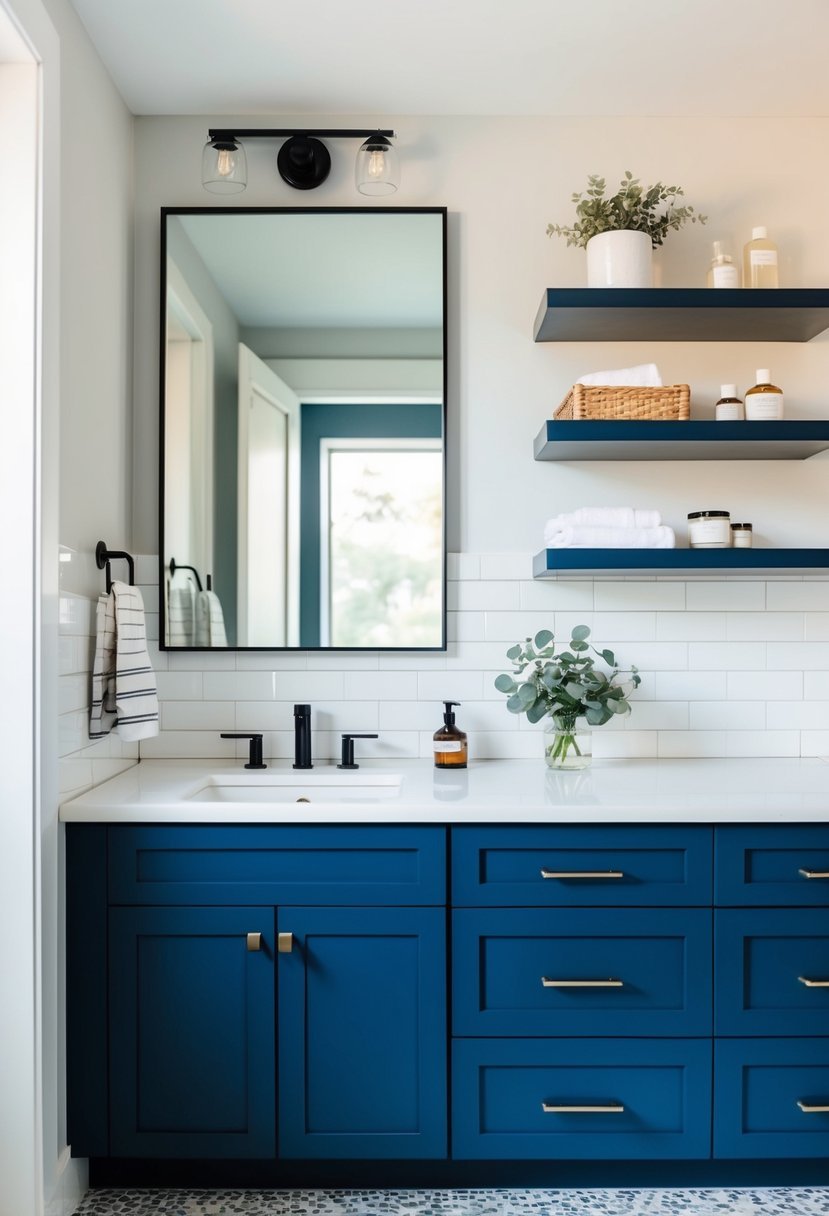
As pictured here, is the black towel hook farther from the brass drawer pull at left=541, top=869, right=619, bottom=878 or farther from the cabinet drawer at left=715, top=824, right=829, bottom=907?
the cabinet drawer at left=715, top=824, right=829, bottom=907

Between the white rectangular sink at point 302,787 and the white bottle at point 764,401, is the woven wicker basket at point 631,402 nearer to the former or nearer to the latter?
the white bottle at point 764,401

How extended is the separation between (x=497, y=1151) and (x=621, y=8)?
2.57 m

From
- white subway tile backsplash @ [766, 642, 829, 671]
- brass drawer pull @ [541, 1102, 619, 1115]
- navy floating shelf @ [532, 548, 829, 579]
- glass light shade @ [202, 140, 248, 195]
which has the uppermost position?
glass light shade @ [202, 140, 248, 195]

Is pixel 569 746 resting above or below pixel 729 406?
below

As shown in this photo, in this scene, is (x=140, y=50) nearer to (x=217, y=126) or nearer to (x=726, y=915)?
(x=217, y=126)

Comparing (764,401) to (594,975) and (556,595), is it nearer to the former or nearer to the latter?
(556,595)

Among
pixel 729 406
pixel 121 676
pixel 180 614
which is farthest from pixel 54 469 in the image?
pixel 729 406

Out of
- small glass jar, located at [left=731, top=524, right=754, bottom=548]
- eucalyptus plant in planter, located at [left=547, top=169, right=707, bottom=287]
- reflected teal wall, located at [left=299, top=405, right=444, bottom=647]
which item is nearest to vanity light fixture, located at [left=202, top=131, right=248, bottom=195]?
reflected teal wall, located at [left=299, top=405, right=444, bottom=647]

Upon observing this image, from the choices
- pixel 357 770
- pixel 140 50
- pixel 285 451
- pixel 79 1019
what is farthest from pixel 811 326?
pixel 79 1019

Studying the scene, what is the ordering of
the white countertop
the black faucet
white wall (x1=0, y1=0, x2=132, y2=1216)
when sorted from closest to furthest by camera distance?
white wall (x1=0, y1=0, x2=132, y2=1216)
the white countertop
the black faucet

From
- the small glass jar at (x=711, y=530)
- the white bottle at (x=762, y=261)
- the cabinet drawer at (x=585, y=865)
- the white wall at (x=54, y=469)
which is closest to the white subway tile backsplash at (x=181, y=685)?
the white wall at (x=54, y=469)

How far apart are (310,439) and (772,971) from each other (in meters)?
1.74

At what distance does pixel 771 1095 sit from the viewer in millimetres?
2068

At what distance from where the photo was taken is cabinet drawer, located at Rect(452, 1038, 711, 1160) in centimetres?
206
